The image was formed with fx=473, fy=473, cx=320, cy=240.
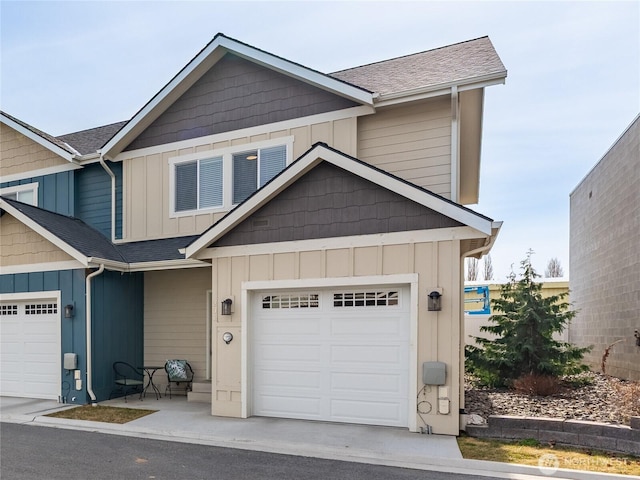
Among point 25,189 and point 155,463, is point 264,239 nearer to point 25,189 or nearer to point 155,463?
point 155,463

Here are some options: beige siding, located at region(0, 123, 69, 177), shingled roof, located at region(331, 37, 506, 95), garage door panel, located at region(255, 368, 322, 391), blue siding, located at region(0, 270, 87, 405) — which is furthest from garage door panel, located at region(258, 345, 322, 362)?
beige siding, located at region(0, 123, 69, 177)

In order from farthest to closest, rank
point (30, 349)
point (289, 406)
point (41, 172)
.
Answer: point (41, 172) → point (30, 349) → point (289, 406)

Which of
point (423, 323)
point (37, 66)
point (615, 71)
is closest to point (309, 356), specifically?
point (423, 323)

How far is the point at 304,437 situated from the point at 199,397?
3.71 metres

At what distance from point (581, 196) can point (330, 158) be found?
10746 mm

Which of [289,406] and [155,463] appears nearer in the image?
[155,463]

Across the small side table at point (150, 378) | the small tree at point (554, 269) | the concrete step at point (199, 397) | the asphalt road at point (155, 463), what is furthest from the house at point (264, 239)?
the small tree at point (554, 269)

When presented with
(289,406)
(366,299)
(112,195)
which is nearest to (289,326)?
(289,406)

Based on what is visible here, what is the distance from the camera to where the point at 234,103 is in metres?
10.7

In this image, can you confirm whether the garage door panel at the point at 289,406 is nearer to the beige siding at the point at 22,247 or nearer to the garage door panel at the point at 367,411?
the garage door panel at the point at 367,411

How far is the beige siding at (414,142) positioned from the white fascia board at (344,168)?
203 cm

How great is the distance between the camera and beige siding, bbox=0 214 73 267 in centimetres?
1006

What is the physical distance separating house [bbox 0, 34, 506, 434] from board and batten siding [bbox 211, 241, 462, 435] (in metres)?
0.03

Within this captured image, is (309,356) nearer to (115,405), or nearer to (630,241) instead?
(115,405)
